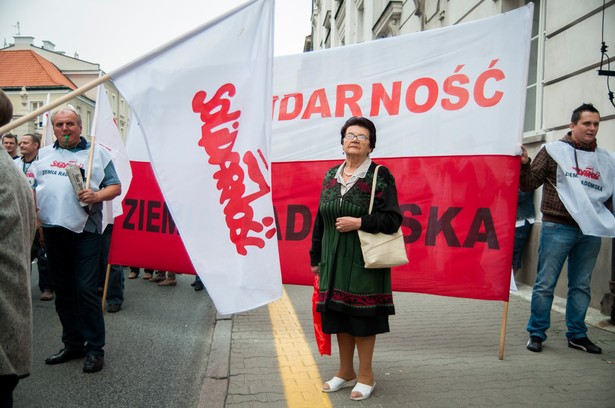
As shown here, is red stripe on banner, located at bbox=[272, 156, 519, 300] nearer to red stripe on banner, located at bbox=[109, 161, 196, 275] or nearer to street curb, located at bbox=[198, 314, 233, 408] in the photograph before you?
street curb, located at bbox=[198, 314, 233, 408]

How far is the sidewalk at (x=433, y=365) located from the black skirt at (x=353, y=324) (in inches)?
17.5

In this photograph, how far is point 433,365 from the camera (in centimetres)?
402

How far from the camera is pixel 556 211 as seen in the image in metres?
4.39

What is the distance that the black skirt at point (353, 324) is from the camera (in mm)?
3297

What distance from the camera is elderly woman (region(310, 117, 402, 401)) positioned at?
329 cm

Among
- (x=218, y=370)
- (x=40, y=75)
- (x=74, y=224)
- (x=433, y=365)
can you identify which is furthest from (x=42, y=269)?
(x=40, y=75)

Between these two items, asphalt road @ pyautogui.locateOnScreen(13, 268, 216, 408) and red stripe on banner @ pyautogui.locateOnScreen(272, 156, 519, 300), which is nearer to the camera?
asphalt road @ pyautogui.locateOnScreen(13, 268, 216, 408)

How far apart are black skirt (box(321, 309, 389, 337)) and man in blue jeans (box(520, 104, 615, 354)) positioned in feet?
5.88

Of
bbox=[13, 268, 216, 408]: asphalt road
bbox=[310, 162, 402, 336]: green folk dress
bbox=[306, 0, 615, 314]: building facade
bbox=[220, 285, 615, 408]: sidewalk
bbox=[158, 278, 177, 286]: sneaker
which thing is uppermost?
bbox=[306, 0, 615, 314]: building facade

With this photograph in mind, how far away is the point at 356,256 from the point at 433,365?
1.33 meters

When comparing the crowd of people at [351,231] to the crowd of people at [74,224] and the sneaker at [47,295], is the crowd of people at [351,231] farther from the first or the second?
the sneaker at [47,295]

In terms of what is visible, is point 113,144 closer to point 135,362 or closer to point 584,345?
point 135,362

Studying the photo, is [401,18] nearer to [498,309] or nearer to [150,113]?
[498,309]

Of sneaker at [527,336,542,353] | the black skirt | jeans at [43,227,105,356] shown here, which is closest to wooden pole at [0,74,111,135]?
jeans at [43,227,105,356]
